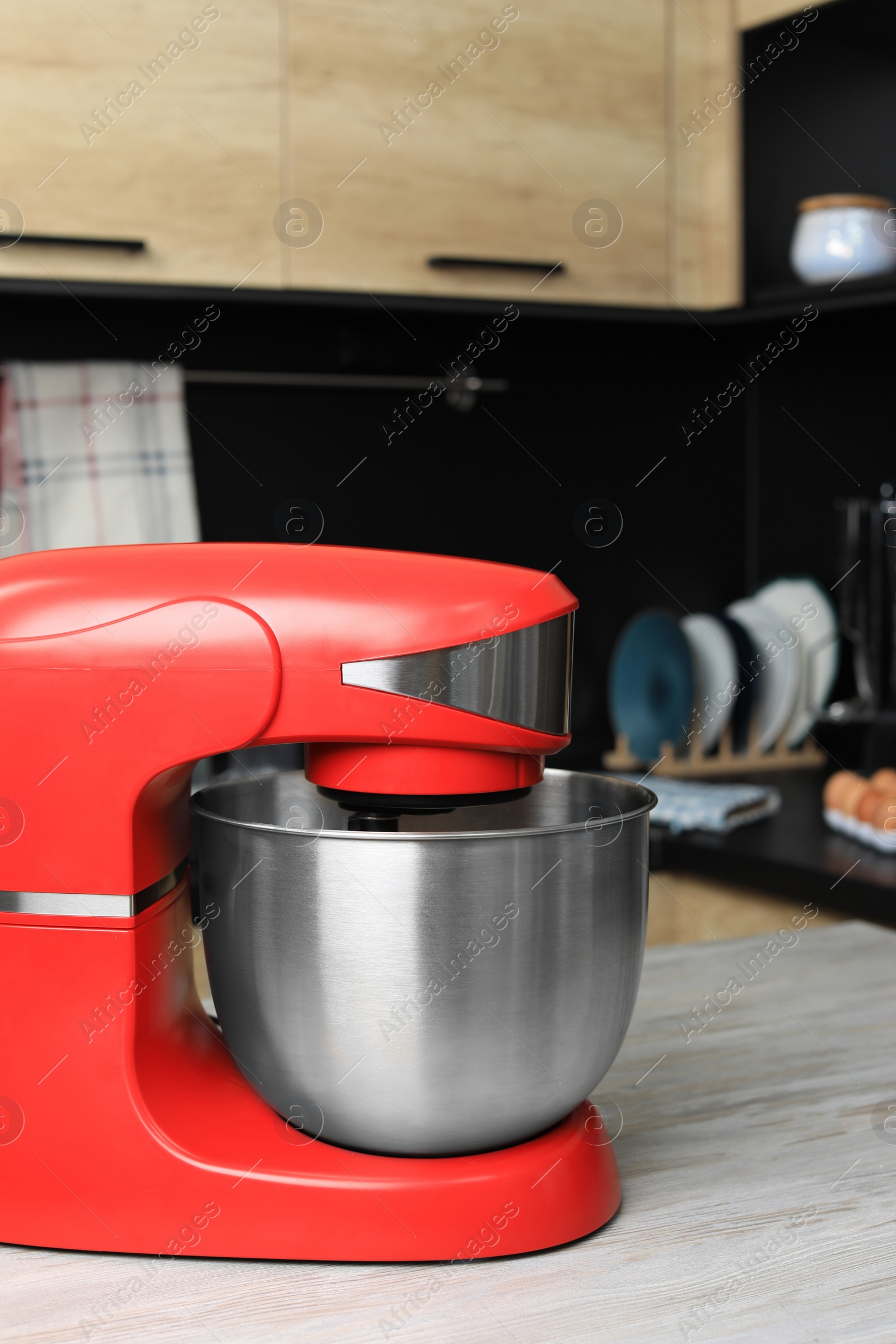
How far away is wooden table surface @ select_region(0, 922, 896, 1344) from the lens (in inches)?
22.0

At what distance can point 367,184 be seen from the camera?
5.82 feet

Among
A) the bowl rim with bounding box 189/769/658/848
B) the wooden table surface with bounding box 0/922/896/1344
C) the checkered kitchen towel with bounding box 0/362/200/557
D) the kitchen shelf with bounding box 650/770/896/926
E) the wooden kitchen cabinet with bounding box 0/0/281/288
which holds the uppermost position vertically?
the wooden kitchen cabinet with bounding box 0/0/281/288

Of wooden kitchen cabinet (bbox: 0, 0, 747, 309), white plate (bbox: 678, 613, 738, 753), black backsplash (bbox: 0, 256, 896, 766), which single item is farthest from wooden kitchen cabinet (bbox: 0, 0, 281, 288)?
white plate (bbox: 678, 613, 738, 753)

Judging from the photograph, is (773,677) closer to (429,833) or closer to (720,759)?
(720,759)

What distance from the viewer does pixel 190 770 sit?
66 cm

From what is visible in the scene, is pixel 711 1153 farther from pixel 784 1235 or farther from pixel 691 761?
pixel 691 761

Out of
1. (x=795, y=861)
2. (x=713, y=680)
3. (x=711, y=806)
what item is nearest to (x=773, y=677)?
(x=713, y=680)

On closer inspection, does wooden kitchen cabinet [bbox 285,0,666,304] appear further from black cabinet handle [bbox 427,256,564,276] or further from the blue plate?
the blue plate

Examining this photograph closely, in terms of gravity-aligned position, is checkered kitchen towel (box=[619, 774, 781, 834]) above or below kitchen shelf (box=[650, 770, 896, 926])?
above

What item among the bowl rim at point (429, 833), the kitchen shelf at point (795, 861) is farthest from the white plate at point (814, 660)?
the bowl rim at point (429, 833)

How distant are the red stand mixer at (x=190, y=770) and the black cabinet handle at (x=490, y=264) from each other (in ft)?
4.11

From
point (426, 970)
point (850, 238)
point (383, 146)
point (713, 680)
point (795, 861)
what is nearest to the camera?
point (426, 970)

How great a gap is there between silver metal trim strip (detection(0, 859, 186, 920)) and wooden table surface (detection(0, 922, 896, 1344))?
0.16 metres

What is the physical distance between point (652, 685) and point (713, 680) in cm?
10
